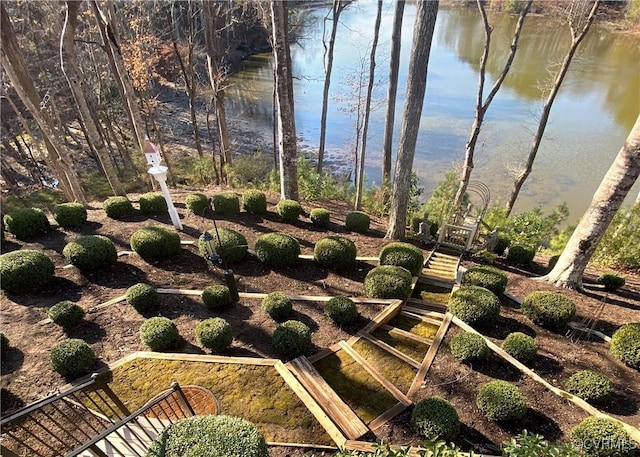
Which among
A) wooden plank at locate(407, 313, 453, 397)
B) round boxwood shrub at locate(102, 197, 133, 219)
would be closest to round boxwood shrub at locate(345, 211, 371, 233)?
wooden plank at locate(407, 313, 453, 397)

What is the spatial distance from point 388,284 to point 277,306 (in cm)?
218

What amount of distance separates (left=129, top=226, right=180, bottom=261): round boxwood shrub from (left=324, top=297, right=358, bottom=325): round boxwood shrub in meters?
3.73

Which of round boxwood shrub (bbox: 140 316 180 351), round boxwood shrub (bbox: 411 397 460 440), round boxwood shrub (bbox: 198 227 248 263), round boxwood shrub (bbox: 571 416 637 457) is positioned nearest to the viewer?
round boxwood shrub (bbox: 571 416 637 457)

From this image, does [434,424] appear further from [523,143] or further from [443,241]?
[523,143]

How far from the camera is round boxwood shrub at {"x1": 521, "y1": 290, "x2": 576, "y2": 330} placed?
6.13 metres

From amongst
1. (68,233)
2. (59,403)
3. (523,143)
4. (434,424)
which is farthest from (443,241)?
(523,143)

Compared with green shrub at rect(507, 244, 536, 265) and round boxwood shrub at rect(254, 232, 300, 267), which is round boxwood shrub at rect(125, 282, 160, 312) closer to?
round boxwood shrub at rect(254, 232, 300, 267)

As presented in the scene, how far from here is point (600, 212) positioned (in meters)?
6.52

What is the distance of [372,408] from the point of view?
4883 mm

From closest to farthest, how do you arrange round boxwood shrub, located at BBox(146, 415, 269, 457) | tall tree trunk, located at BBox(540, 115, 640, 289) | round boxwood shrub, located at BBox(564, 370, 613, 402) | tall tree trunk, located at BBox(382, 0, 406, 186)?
1. round boxwood shrub, located at BBox(146, 415, 269, 457)
2. round boxwood shrub, located at BBox(564, 370, 613, 402)
3. tall tree trunk, located at BBox(540, 115, 640, 289)
4. tall tree trunk, located at BBox(382, 0, 406, 186)

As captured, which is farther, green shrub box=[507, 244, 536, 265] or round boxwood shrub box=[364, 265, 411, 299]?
green shrub box=[507, 244, 536, 265]

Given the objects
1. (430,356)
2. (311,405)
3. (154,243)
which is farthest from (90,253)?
(430,356)

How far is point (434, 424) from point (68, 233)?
880 centimetres

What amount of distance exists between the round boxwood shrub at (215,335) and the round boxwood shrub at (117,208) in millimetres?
5241
